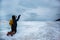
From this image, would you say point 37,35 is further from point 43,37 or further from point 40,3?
point 40,3

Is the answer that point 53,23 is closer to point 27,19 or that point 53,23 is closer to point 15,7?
point 27,19

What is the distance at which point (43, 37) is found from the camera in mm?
1662

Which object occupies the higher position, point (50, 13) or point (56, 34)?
point (50, 13)

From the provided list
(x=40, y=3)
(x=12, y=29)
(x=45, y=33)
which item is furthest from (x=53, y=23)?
(x=12, y=29)

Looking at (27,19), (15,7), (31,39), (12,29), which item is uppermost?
(15,7)

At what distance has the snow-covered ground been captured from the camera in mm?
1662

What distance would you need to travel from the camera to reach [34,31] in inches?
66.7

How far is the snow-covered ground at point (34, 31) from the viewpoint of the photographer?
1.66 meters

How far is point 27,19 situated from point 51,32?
0.36 metres

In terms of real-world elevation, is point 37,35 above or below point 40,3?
below

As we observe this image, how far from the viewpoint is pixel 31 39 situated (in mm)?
1671

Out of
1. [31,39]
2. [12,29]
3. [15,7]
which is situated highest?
[15,7]

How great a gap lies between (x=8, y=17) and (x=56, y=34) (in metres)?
0.67

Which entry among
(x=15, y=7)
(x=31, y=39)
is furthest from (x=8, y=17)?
(x=31, y=39)
